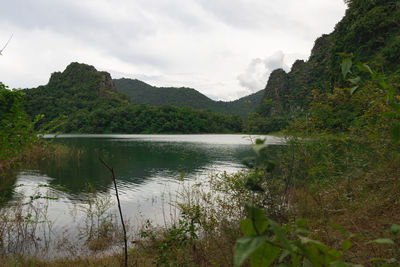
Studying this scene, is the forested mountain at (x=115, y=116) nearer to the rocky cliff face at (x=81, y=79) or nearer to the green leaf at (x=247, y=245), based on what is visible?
the rocky cliff face at (x=81, y=79)

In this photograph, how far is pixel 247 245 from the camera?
0.57 m

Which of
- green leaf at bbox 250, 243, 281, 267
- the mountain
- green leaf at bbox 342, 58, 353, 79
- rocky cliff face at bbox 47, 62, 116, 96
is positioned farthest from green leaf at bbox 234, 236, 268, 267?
rocky cliff face at bbox 47, 62, 116, 96

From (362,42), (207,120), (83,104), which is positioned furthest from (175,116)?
(362,42)

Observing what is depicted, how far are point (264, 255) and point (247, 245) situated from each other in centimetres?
14

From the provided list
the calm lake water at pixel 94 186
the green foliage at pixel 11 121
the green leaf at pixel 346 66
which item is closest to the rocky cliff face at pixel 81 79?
the calm lake water at pixel 94 186

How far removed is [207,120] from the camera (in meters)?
126

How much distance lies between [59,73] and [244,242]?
701 feet

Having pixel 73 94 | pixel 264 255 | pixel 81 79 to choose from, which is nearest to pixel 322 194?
pixel 264 255

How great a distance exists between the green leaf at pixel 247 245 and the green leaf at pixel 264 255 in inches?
4.8

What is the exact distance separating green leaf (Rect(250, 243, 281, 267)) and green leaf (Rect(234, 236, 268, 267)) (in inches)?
4.8

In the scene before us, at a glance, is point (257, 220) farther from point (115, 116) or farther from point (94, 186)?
point (115, 116)

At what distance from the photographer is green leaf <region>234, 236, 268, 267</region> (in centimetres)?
53

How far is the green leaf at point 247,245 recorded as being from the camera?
0.53 meters

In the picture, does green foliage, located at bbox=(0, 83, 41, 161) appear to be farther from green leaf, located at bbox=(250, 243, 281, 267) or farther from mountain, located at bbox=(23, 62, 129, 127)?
mountain, located at bbox=(23, 62, 129, 127)
